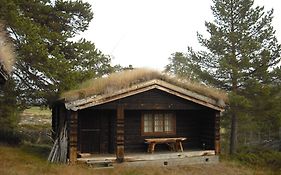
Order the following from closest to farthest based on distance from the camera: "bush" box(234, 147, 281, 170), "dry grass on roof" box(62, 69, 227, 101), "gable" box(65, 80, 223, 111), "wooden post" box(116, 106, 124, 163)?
"gable" box(65, 80, 223, 111) → "dry grass on roof" box(62, 69, 227, 101) → "wooden post" box(116, 106, 124, 163) → "bush" box(234, 147, 281, 170)

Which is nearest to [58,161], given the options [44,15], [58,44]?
[58,44]

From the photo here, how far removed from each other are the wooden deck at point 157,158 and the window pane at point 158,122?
4.63 feet

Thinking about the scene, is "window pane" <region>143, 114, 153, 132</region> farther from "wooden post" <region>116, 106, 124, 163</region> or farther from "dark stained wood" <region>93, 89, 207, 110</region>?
"wooden post" <region>116, 106, 124, 163</region>

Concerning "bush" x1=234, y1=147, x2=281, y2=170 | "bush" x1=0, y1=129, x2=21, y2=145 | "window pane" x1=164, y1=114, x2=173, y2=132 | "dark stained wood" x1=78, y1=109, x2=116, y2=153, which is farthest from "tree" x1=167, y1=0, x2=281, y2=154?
"bush" x1=0, y1=129, x2=21, y2=145

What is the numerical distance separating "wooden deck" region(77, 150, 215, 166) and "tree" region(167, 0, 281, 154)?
5.24m

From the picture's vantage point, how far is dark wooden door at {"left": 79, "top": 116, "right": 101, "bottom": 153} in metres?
14.9

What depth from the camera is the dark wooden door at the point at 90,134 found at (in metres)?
14.9

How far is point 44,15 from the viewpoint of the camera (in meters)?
19.8

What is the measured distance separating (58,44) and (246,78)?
1182 cm

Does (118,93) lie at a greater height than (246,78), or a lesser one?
lesser

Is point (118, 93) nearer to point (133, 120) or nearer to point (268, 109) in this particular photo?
point (133, 120)

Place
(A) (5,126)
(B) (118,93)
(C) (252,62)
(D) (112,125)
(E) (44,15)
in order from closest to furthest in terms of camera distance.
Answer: (B) (118,93), (D) (112,125), (A) (5,126), (E) (44,15), (C) (252,62)

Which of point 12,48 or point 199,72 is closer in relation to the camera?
point 12,48

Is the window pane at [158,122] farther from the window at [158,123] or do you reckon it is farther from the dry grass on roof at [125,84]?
the dry grass on roof at [125,84]
